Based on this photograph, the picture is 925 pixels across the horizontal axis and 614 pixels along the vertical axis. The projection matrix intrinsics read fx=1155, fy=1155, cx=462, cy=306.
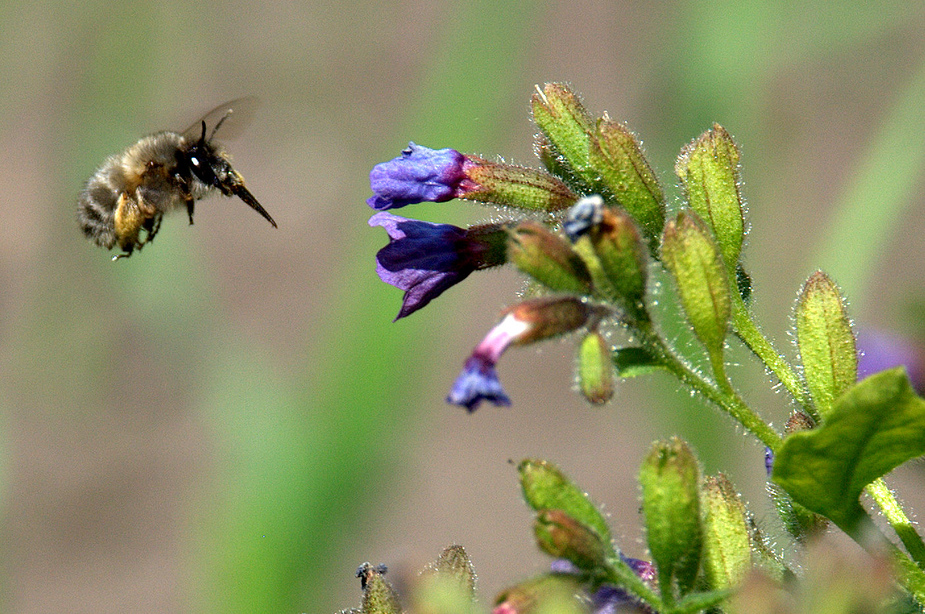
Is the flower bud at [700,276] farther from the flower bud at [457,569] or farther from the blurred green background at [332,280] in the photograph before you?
the blurred green background at [332,280]

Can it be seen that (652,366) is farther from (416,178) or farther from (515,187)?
(416,178)

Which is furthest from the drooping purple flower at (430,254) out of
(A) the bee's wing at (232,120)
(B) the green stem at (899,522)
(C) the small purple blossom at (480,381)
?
(A) the bee's wing at (232,120)

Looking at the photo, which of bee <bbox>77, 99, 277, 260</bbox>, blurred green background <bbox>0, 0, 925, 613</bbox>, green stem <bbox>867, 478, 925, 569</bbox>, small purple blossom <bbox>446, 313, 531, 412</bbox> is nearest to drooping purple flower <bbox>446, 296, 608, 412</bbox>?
small purple blossom <bbox>446, 313, 531, 412</bbox>

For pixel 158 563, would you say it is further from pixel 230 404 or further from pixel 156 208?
pixel 156 208

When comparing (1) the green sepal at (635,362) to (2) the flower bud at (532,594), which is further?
(1) the green sepal at (635,362)

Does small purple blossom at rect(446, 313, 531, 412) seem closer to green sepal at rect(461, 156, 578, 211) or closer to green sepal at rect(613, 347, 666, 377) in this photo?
green sepal at rect(613, 347, 666, 377)

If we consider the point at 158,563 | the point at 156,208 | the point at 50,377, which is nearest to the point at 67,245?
the point at 50,377

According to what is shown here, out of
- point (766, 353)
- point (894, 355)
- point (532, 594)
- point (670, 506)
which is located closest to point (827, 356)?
point (766, 353)

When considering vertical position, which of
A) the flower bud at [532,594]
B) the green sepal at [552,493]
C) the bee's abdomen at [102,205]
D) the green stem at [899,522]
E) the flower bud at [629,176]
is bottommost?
the green stem at [899,522]
